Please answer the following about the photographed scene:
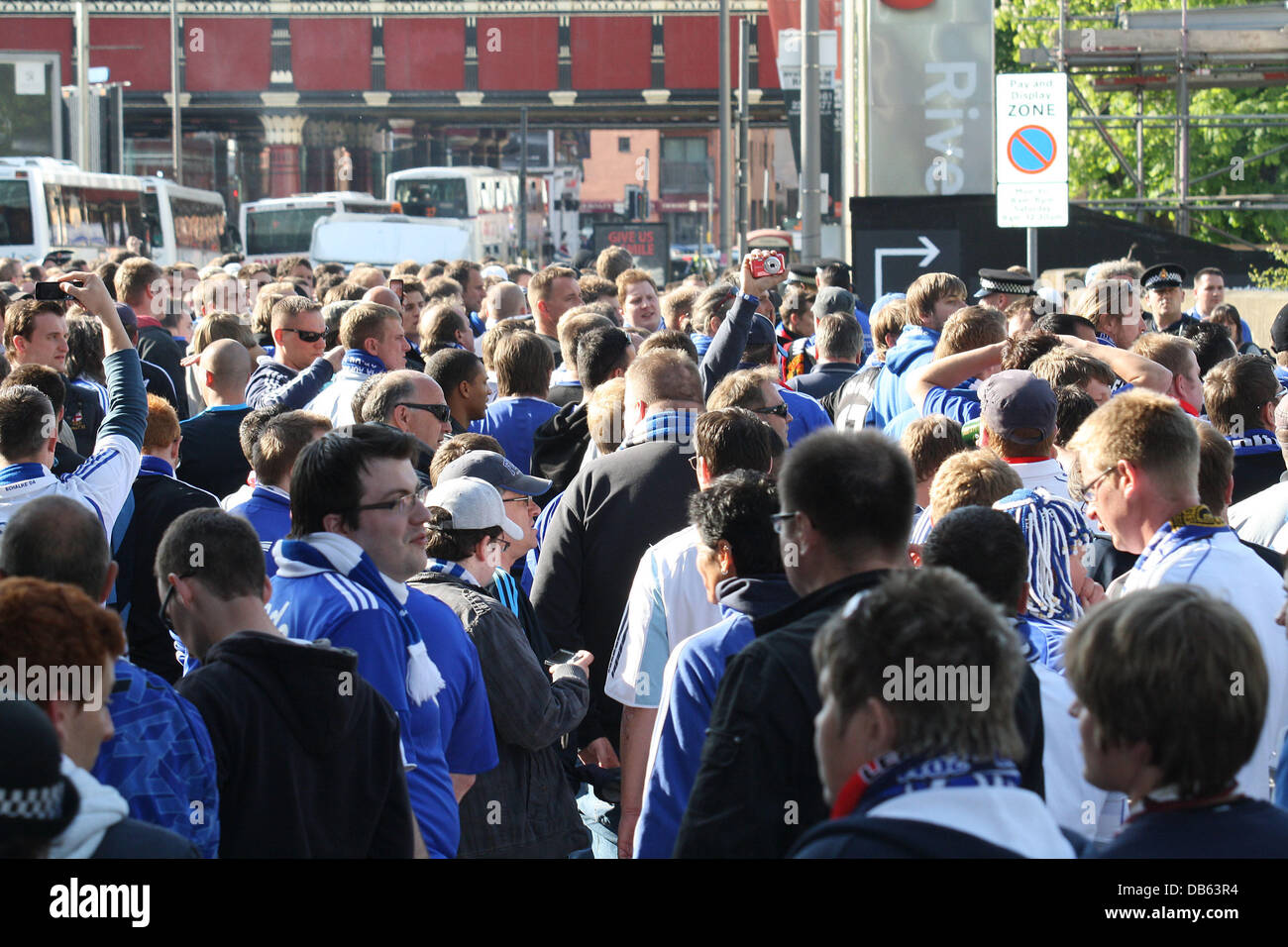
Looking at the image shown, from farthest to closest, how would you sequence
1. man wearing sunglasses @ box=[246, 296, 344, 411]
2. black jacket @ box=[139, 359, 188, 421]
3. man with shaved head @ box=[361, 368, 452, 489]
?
1. black jacket @ box=[139, 359, 188, 421]
2. man wearing sunglasses @ box=[246, 296, 344, 411]
3. man with shaved head @ box=[361, 368, 452, 489]

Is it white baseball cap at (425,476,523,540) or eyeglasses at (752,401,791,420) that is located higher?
eyeglasses at (752,401,791,420)

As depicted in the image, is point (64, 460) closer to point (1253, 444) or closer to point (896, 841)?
point (1253, 444)

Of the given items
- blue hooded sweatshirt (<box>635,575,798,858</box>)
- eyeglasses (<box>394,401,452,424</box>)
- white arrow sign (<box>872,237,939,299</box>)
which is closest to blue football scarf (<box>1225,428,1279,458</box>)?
eyeglasses (<box>394,401,452,424</box>)

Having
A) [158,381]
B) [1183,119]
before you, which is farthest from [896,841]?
[1183,119]

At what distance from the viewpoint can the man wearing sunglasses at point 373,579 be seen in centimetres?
360

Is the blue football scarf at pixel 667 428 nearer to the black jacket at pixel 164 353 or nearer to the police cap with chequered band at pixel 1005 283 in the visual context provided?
the police cap with chequered band at pixel 1005 283

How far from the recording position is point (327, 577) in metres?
3.64

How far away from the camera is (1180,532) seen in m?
3.98

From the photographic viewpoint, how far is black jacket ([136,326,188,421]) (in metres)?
9.36

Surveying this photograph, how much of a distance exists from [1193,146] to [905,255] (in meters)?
18.7

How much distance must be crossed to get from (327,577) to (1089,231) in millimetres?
16471

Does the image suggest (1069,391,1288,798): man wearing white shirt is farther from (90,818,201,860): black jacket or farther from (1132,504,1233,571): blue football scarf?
(90,818,201,860): black jacket

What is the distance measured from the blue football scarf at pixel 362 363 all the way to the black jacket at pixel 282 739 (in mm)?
3925

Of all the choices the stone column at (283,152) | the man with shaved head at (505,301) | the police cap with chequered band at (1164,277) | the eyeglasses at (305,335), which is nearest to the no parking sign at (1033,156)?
the police cap with chequered band at (1164,277)
